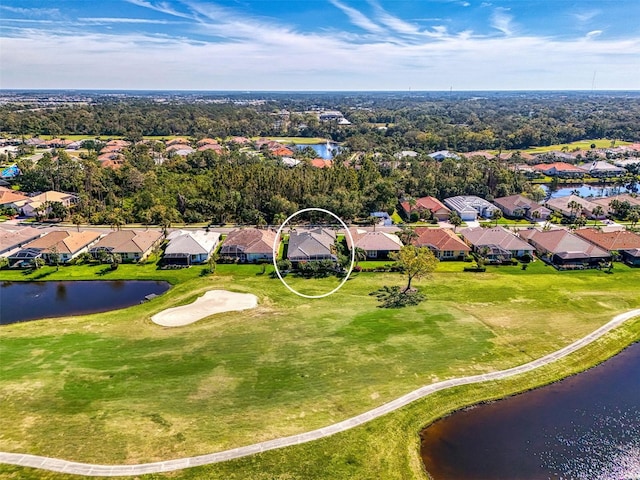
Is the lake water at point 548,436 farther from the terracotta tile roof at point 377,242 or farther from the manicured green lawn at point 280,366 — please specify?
the terracotta tile roof at point 377,242

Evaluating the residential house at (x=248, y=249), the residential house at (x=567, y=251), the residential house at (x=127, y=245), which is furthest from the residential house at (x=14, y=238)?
the residential house at (x=567, y=251)

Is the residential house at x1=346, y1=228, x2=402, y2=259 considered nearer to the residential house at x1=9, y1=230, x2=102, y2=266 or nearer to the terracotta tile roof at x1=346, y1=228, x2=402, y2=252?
the terracotta tile roof at x1=346, y1=228, x2=402, y2=252

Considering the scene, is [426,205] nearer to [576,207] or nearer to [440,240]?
[440,240]

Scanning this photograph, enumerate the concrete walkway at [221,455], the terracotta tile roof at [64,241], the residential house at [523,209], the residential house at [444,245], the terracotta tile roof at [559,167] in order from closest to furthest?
the concrete walkway at [221,455], the terracotta tile roof at [64,241], the residential house at [444,245], the residential house at [523,209], the terracotta tile roof at [559,167]

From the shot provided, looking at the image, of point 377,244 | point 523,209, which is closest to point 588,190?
point 523,209

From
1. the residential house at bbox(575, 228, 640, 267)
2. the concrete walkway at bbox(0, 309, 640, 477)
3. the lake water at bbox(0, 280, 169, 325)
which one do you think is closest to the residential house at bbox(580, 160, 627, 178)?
the residential house at bbox(575, 228, 640, 267)

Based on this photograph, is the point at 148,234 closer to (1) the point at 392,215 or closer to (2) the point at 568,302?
(1) the point at 392,215
